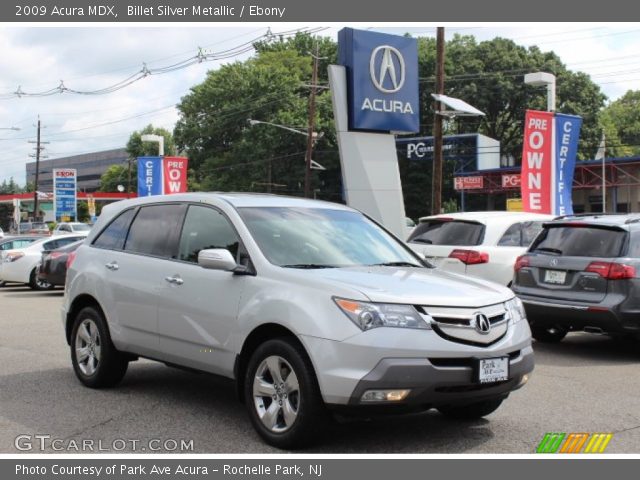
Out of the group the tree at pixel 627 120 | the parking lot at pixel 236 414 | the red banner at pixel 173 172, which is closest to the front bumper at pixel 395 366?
the parking lot at pixel 236 414

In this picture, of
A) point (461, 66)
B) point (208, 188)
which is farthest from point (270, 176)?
point (461, 66)

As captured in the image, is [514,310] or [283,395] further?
[514,310]

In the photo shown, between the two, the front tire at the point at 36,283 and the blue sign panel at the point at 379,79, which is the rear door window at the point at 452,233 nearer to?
the blue sign panel at the point at 379,79

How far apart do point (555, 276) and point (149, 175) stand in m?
23.4

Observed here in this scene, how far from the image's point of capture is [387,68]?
16531mm

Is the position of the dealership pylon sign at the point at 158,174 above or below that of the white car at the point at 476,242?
above

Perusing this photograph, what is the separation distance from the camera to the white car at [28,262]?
20.8 meters

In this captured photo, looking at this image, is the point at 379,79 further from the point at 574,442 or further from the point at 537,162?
the point at 574,442

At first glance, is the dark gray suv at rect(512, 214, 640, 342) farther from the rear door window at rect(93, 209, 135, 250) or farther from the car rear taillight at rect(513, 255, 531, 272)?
the rear door window at rect(93, 209, 135, 250)

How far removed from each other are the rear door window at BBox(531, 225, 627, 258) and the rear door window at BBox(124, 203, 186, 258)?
5.15 metres

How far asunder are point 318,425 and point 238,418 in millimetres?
1262

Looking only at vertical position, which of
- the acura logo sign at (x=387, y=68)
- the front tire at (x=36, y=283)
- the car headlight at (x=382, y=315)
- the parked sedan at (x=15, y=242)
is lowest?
the front tire at (x=36, y=283)

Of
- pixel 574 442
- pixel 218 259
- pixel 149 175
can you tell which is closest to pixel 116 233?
pixel 218 259

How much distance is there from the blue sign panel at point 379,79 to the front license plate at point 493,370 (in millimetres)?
11476
